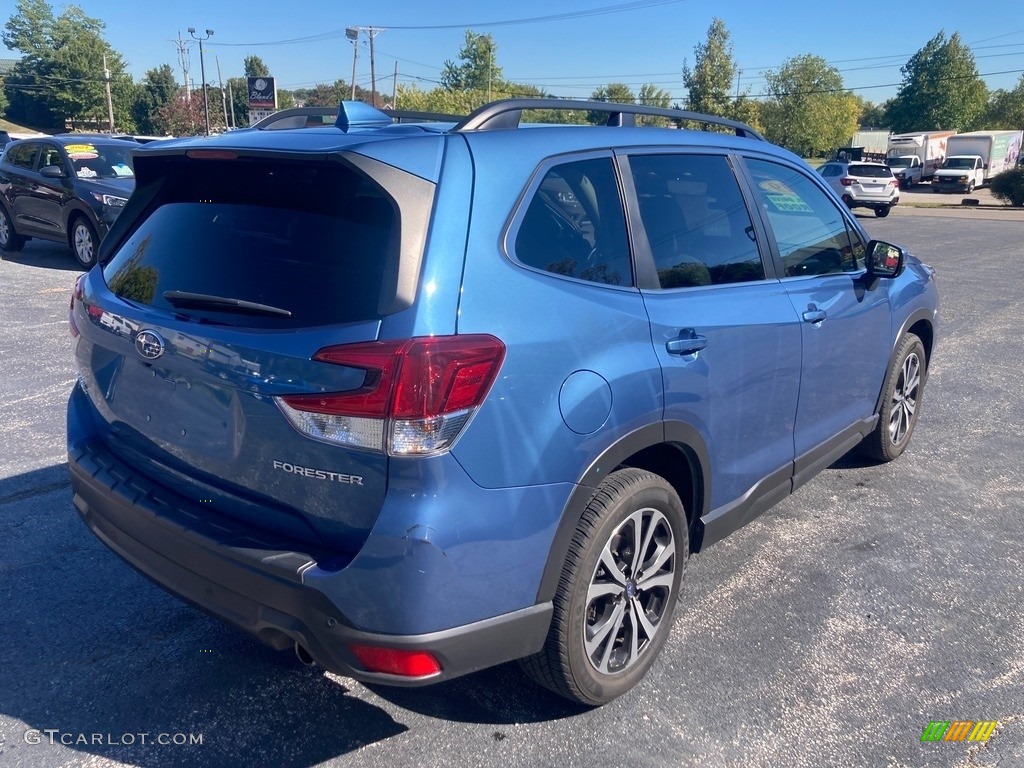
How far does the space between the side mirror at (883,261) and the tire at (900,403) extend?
2.26ft

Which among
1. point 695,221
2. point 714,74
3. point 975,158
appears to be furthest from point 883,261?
point 714,74

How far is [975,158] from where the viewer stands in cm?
4488

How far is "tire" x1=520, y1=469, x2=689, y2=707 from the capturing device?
255cm

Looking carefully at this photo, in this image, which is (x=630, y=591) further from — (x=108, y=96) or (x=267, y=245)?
(x=108, y=96)

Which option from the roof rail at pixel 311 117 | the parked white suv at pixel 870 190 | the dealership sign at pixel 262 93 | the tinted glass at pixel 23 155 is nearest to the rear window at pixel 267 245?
the roof rail at pixel 311 117

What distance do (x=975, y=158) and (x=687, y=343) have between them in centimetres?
4964

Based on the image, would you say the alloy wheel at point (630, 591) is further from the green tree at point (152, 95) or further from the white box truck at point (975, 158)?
the green tree at point (152, 95)

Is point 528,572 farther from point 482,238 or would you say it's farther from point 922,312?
point 922,312

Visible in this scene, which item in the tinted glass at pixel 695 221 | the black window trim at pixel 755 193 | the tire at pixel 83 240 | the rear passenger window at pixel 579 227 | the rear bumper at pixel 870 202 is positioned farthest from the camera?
the rear bumper at pixel 870 202

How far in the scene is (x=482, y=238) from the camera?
234cm

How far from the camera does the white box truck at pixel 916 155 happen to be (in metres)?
47.8

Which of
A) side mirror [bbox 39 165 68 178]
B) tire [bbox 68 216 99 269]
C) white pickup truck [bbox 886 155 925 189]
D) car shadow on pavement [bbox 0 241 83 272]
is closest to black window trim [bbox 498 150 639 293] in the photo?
tire [bbox 68 216 99 269]
